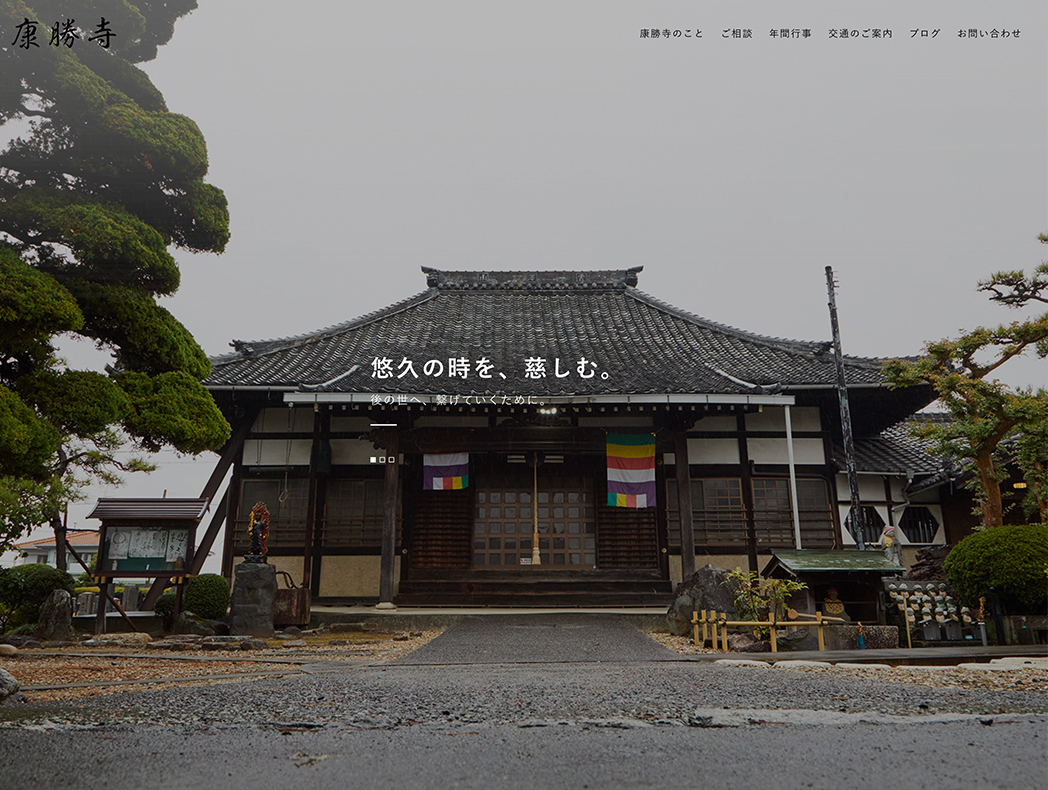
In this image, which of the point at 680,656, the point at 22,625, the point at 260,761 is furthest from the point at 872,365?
the point at 22,625

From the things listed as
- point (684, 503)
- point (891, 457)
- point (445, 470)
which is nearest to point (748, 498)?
point (684, 503)

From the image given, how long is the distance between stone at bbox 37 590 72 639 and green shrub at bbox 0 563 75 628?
1225 millimetres

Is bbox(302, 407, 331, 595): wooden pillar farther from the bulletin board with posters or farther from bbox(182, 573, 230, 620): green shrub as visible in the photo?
the bulletin board with posters

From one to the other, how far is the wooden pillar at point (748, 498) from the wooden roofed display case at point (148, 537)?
1004 cm

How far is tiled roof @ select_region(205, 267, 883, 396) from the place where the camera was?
12.8m

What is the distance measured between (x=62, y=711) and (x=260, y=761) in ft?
7.16

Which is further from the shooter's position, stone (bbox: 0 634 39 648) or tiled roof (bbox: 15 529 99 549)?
tiled roof (bbox: 15 529 99 549)

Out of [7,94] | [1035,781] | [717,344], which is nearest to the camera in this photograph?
[1035,781]

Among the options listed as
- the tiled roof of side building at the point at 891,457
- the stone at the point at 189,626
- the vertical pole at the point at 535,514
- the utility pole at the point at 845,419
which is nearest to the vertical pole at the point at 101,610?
the stone at the point at 189,626

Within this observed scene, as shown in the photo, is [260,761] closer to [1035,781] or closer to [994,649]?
[1035,781]

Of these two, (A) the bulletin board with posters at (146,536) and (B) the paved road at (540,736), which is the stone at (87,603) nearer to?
(A) the bulletin board with posters at (146,536)

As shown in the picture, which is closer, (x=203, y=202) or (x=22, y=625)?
(x=203, y=202)

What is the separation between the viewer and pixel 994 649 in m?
8.45

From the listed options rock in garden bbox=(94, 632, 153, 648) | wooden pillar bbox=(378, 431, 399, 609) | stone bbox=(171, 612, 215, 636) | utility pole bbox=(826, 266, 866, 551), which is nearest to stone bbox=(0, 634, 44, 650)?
rock in garden bbox=(94, 632, 153, 648)
